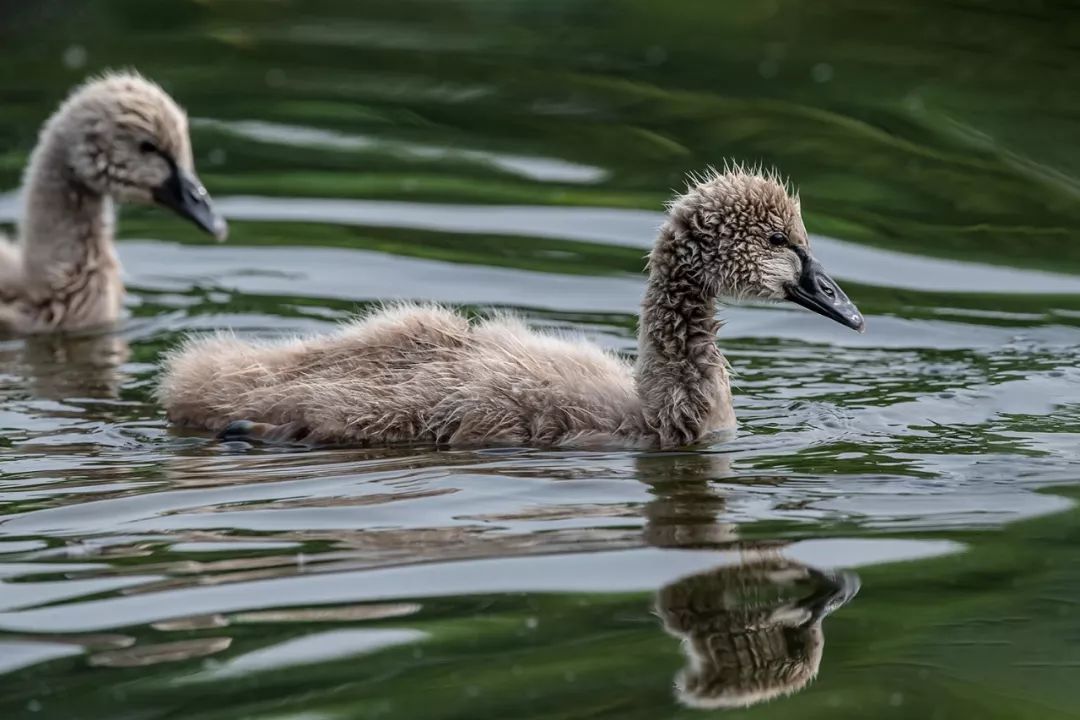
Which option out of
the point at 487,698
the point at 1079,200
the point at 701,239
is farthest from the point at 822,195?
the point at 487,698

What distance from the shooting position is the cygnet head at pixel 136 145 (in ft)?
35.1

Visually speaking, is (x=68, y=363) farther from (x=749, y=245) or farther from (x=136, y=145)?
(x=749, y=245)

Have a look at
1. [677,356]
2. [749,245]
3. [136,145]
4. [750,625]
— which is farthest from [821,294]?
[136,145]

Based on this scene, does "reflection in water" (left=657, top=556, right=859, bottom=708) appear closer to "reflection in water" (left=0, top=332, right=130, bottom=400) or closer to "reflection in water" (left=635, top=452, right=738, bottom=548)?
"reflection in water" (left=635, top=452, right=738, bottom=548)

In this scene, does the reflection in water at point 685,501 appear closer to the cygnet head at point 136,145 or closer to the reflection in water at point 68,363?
the reflection in water at point 68,363

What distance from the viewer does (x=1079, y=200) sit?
11844mm

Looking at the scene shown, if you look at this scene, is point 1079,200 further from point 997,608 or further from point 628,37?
point 997,608

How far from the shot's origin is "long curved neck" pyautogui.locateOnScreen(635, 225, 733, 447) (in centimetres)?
798

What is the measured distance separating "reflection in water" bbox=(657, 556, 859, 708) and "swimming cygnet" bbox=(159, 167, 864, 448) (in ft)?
5.47

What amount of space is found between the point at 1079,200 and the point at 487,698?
7305 millimetres

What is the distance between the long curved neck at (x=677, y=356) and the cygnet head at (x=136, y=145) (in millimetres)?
3360

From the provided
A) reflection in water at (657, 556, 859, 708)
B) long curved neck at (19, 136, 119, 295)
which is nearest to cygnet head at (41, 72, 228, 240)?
long curved neck at (19, 136, 119, 295)

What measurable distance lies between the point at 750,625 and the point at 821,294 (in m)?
2.49

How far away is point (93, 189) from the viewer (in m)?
10.9
